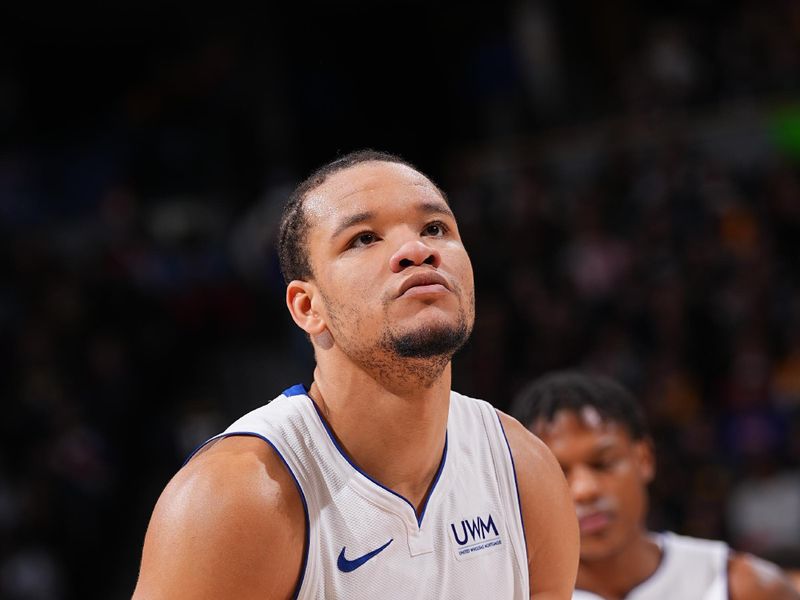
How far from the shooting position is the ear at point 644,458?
3352 millimetres

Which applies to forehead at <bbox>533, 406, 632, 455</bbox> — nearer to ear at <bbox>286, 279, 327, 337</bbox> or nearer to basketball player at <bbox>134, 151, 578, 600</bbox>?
basketball player at <bbox>134, 151, 578, 600</bbox>

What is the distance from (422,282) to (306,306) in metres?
0.32

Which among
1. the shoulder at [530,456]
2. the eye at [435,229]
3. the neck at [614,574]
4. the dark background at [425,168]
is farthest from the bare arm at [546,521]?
the dark background at [425,168]

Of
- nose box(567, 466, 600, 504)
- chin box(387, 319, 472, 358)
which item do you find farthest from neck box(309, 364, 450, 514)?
nose box(567, 466, 600, 504)

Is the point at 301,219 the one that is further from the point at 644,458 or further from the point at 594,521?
the point at 644,458

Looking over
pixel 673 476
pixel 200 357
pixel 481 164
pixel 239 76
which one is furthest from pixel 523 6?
pixel 673 476

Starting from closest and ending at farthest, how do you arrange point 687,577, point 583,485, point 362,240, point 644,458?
point 362,240
point 583,485
point 687,577
point 644,458

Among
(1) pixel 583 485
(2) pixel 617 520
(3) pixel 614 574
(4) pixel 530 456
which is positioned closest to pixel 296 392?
(4) pixel 530 456

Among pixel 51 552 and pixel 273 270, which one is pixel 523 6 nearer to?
pixel 273 270

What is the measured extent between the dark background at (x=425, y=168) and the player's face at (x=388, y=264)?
4345 mm

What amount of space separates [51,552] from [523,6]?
22.7 feet

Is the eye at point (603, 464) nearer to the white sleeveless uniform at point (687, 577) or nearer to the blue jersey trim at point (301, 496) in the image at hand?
the white sleeveless uniform at point (687, 577)

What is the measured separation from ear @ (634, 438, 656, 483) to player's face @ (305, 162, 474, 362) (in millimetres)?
1215

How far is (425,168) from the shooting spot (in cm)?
1131
